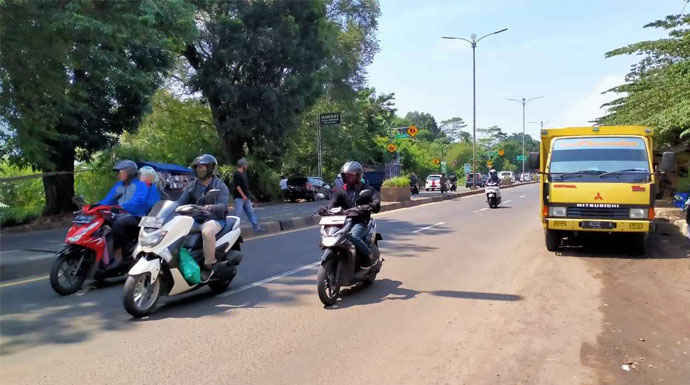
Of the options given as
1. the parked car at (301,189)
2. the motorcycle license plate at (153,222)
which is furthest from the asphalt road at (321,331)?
the parked car at (301,189)

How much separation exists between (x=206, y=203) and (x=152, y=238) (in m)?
0.92

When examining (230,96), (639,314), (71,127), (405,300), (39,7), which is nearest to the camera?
(639,314)

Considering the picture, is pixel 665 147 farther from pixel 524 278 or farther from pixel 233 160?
pixel 233 160

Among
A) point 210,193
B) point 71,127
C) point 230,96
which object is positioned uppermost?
point 230,96

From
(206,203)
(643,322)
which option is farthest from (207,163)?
(643,322)

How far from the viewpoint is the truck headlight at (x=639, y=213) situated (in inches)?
367

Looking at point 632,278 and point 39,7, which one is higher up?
point 39,7

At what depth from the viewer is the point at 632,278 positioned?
26.1 feet

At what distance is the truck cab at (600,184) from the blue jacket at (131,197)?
22.5 ft

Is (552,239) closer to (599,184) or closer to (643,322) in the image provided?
(599,184)

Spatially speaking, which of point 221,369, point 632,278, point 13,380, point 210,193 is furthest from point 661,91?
point 13,380

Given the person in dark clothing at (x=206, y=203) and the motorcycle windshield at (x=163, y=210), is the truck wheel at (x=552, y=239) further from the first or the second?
the motorcycle windshield at (x=163, y=210)

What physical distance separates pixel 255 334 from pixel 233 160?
2508cm

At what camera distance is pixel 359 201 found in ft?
22.4
